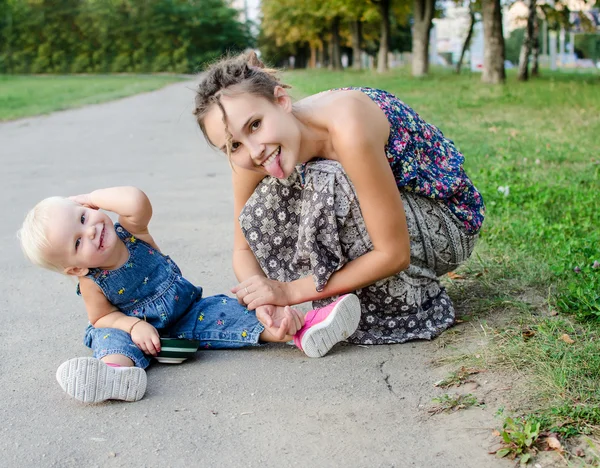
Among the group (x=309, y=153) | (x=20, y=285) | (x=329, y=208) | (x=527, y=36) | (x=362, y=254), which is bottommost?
(x=20, y=285)

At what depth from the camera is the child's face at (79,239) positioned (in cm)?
264

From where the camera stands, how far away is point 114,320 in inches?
110

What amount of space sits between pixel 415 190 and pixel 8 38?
54055 millimetres

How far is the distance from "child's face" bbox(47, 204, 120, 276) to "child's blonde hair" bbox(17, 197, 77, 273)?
0.02 m

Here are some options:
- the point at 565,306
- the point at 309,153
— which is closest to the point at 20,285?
the point at 309,153

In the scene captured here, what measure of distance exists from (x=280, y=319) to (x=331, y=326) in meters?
0.24

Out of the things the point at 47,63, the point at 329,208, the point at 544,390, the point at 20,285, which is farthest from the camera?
the point at 47,63

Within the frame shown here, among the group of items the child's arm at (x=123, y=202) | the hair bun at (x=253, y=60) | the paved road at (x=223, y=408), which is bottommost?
the paved road at (x=223, y=408)

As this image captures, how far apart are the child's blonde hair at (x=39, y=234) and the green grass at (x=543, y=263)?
160 cm

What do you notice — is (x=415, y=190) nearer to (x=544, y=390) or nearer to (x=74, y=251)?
(x=544, y=390)

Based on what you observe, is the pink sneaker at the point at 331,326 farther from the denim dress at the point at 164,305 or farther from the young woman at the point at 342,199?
the denim dress at the point at 164,305

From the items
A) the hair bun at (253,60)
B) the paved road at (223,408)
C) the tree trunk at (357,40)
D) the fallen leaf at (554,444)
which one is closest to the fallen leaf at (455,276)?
the paved road at (223,408)

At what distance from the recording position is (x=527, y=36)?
17.8 metres

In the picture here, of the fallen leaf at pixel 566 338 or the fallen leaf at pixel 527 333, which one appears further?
the fallen leaf at pixel 527 333
